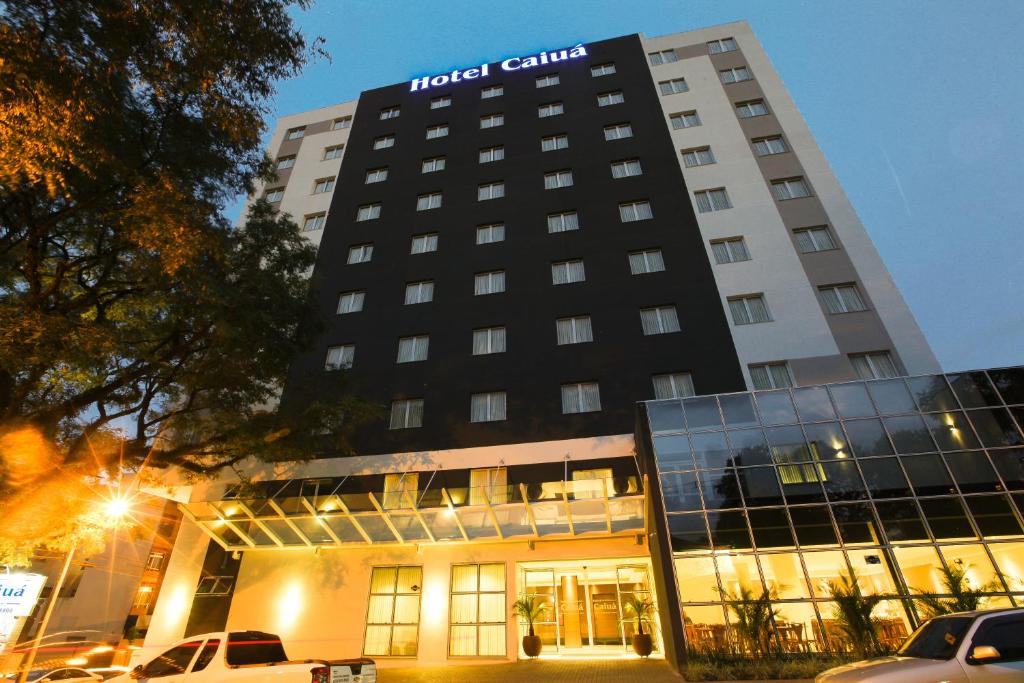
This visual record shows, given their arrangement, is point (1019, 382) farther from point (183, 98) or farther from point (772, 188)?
point (183, 98)

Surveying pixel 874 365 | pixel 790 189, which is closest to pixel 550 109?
pixel 790 189

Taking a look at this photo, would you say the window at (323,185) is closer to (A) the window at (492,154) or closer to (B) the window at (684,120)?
(A) the window at (492,154)

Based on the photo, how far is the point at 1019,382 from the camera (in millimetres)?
15352

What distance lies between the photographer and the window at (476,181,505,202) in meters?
28.8

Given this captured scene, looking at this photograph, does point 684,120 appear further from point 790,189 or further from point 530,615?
point 530,615

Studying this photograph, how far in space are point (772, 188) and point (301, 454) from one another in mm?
25532

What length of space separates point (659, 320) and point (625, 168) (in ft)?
34.0

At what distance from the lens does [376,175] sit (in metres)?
32.3

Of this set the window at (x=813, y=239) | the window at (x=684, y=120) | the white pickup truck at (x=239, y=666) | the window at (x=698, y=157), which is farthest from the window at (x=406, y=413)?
the window at (x=684, y=120)

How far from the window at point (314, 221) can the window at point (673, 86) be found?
74.3 ft

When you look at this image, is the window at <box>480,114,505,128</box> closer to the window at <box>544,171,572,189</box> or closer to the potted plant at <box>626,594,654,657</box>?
the window at <box>544,171,572,189</box>

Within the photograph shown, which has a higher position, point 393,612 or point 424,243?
point 424,243

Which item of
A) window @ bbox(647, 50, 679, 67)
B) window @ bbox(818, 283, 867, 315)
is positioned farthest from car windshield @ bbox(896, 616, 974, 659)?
window @ bbox(647, 50, 679, 67)

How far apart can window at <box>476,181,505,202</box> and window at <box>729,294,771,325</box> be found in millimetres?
13852
